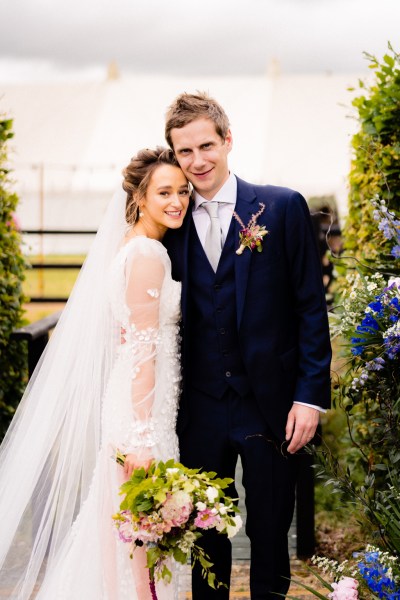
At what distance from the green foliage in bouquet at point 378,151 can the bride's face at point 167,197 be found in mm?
1038

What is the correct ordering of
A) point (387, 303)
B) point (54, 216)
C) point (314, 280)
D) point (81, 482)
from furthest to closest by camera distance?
1. point (54, 216)
2. point (81, 482)
3. point (314, 280)
4. point (387, 303)

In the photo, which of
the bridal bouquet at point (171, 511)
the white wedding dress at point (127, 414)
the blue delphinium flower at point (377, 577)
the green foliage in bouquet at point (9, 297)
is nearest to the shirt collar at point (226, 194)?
the white wedding dress at point (127, 414)

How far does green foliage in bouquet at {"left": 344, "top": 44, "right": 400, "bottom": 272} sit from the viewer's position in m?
3.72

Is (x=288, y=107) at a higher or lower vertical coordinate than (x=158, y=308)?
higher

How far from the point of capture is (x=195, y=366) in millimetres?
2996

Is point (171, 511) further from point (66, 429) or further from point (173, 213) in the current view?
point (173, 213)

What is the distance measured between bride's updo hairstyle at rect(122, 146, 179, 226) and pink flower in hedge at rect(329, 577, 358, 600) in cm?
154

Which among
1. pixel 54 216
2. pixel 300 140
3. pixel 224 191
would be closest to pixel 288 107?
pixel 300 140

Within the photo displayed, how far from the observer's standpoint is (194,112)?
9.57ft

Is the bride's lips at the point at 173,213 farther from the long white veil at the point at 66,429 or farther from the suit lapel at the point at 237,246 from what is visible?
the long white veil at the point at 66,429

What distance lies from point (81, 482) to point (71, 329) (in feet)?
2.06

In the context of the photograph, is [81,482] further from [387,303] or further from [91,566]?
[387,303]

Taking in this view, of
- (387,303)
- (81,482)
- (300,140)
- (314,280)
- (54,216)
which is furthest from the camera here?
(54,216)

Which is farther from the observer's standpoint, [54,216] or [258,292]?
[54,216]
